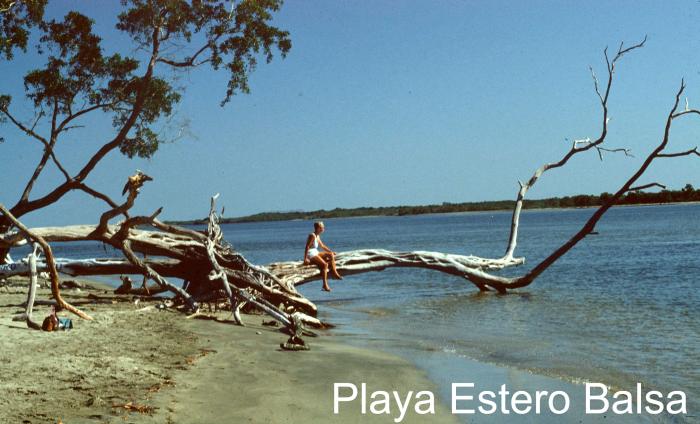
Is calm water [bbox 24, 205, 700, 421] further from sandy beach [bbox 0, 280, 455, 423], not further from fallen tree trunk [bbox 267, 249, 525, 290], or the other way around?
sandy beach [bbox 0, 280, 455, 423]

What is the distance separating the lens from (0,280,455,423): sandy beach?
5516mm

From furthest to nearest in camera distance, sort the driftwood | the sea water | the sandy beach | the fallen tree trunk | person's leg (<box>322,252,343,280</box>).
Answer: person's leg (<box>322,252,343,280</box>), the fallen tree trunk, the driftwood, the sea water, the sandy beach

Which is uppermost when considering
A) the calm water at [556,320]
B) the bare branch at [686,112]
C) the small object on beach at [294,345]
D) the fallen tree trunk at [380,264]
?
the bare branch at [686,112]

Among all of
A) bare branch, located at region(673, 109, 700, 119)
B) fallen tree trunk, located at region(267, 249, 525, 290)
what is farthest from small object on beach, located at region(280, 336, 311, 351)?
bare branch, located at region(673, 109, 700, 119)

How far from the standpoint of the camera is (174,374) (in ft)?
22.5

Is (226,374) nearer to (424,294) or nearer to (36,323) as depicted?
(36,323)

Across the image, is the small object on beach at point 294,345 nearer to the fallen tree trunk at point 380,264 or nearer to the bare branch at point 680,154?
the fallen tree trunk at point 380,264

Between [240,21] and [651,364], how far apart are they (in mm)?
12240

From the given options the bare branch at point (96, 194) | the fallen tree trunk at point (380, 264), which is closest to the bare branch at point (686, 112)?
the fallen tree trunk at point (380, 264)

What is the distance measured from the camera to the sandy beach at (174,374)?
18.1 ft

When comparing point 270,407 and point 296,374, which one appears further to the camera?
point 296,374

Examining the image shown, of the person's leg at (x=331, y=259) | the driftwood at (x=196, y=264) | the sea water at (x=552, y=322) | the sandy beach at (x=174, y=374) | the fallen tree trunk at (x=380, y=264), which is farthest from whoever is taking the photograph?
the person's leg at (x=331, y=259)

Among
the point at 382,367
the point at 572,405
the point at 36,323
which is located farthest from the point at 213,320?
the point at 572,405

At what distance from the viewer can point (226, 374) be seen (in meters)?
7.14
